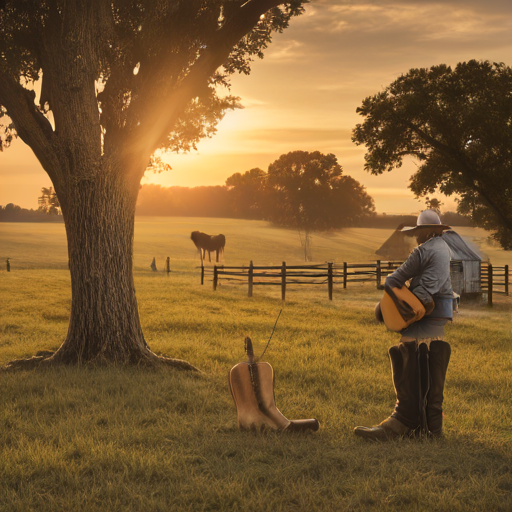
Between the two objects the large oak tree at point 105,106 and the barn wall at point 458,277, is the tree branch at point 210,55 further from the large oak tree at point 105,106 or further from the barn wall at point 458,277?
the barn wall at point 458,277

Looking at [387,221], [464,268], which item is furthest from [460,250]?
[387,221]

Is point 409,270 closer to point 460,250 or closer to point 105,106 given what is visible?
point 105,106

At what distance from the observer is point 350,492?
13.5 ft

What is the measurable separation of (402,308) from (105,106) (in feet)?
21.9

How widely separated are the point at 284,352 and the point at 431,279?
16.4ft

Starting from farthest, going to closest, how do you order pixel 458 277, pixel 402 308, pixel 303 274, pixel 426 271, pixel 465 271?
1. pixel 465 271
2. pixel 458 277
3. pixel 303 274
4. pixel 426 271
5. pixel 402 308

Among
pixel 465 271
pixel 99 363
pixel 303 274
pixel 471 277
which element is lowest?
pixel 99 363

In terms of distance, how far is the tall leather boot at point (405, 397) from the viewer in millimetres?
5539

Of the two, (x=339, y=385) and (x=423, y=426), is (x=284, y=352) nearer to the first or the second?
(x=339, y=385)

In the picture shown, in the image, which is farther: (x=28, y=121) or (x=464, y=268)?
(x=464, y=268)

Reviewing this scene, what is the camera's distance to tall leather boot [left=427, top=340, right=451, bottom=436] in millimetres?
5523

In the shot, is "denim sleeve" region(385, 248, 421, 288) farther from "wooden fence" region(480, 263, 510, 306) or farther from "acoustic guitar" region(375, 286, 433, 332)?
"wooden fence" region(480, 263, 510, 306)

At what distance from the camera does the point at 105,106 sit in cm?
960

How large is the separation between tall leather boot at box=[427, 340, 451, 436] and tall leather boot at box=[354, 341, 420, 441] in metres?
0.13
